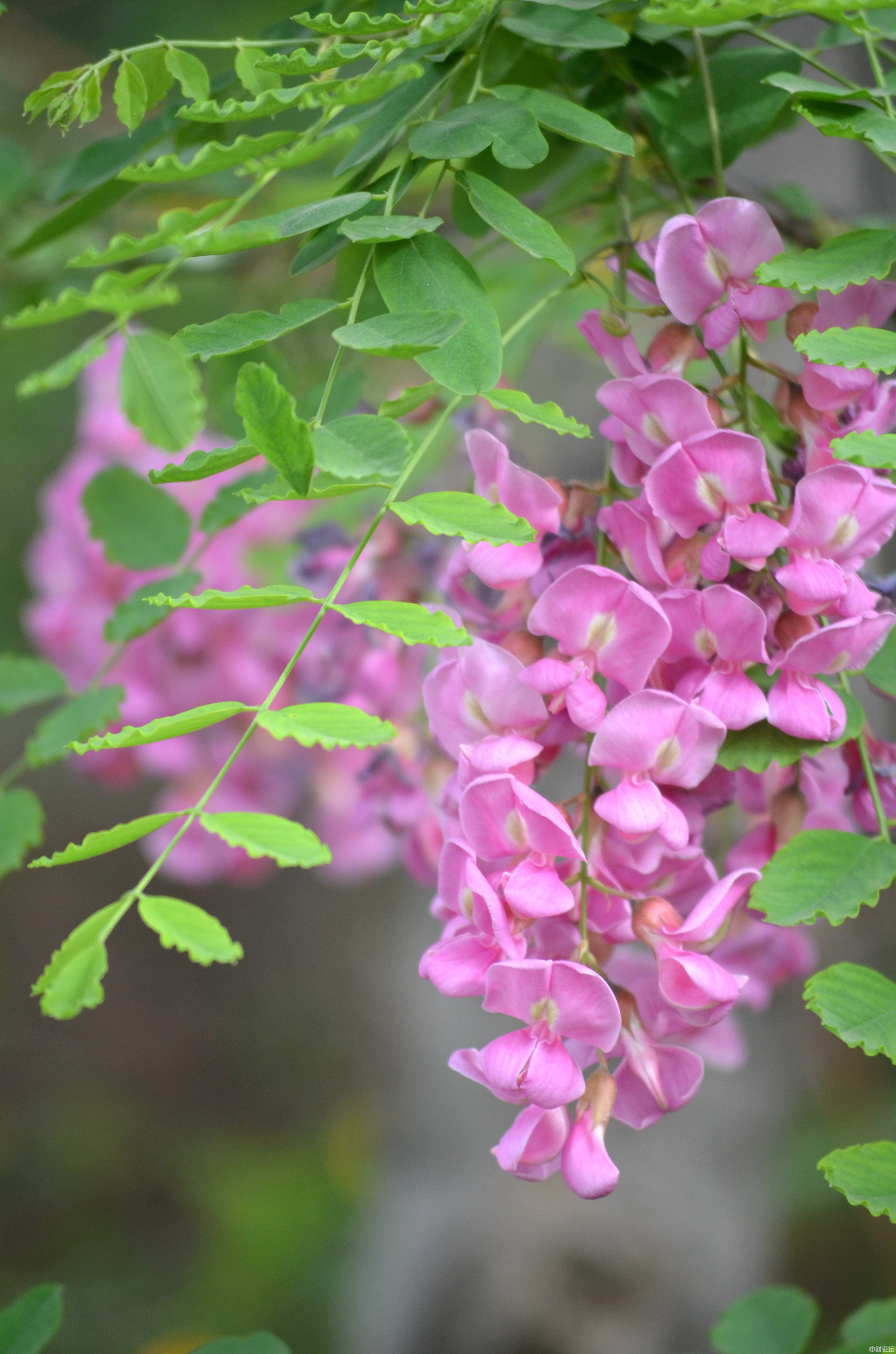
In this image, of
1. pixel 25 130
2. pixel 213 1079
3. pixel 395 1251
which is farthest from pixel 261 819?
pixel 213 1079

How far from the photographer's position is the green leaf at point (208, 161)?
27cm

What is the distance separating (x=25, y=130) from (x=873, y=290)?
149cm

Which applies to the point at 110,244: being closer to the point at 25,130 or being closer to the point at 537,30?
the point at 537,30

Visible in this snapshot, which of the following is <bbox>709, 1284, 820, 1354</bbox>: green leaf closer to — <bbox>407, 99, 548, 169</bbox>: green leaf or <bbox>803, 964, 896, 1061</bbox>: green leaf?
<bbox>803, 964, 896, 1061</bbox>: green leaf

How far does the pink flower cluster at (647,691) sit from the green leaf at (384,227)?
0.07m

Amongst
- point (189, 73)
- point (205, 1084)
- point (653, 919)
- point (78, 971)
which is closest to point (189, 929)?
point (78, 971)

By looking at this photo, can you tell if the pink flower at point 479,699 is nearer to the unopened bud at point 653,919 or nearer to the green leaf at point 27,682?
the unopened bud at point 653,919

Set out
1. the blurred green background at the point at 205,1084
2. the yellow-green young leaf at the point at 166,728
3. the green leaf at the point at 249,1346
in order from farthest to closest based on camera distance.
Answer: the blurred green background at the point at 205,1084 < the green leaf at the point at 249,1346 < the yellow-green young leaf at the point at 166,728

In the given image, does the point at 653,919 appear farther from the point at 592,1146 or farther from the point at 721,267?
the point at 721,267

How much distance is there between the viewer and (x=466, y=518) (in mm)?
291

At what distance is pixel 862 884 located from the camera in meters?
0.31

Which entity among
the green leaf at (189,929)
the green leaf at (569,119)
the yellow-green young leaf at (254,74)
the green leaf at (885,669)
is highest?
the yellow-green young leaf at (254,74)

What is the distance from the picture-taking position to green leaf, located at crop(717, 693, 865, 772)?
0.32m

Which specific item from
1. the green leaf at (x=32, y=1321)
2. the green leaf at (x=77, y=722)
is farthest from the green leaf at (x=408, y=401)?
the green leaf at (x=32, y=1321)
